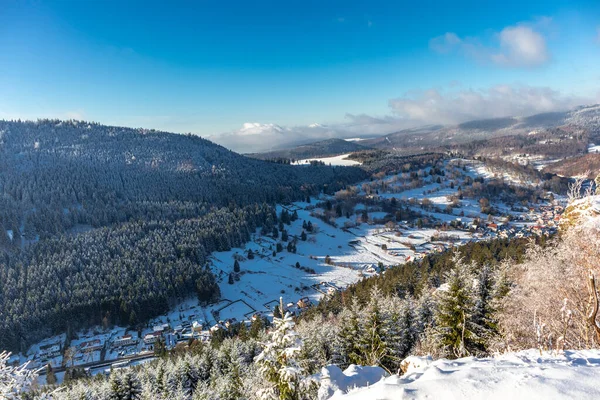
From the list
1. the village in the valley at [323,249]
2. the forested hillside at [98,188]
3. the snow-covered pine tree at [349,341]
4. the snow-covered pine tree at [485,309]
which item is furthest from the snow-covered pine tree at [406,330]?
the forested hillside at [98,188]

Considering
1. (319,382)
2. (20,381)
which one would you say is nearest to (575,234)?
(319,382)

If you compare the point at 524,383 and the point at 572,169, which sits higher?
the point at 524,383

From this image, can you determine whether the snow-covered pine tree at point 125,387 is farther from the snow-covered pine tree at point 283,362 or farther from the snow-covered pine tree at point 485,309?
the snow-covered pine tree at point 485,309

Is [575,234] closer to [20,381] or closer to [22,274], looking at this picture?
[20,381]

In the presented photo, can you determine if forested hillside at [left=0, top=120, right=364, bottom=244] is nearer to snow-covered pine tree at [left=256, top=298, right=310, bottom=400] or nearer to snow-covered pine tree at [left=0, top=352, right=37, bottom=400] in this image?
snow-covered pine tree at [left=0, top=352, right=37, bottom=400]

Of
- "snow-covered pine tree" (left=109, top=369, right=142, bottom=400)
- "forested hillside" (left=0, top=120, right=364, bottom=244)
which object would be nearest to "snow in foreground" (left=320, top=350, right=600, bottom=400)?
"snow-covered pine tree" (left=109, top=369, right=142, bottom=400)

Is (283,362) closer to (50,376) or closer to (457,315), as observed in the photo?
(457,315)

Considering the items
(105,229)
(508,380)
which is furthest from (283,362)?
(105,229)
